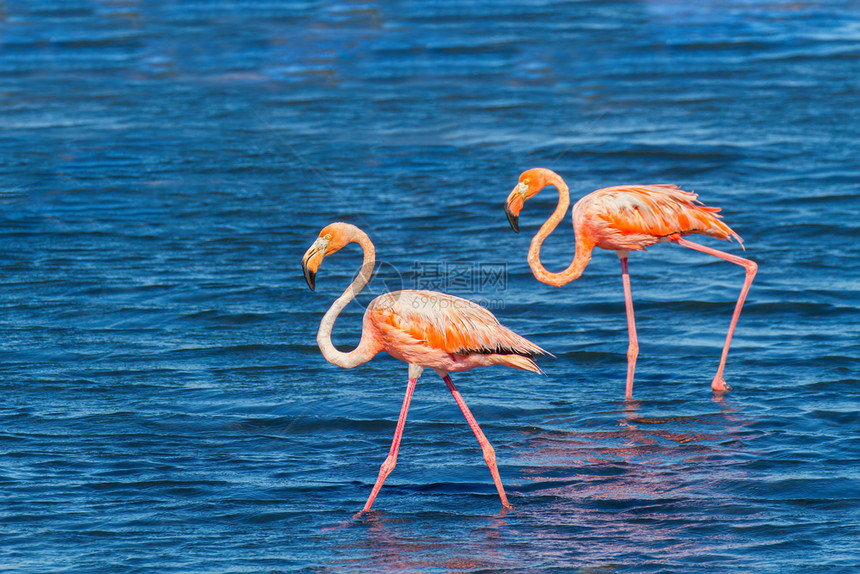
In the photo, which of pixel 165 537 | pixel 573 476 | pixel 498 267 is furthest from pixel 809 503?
pixel 498 267

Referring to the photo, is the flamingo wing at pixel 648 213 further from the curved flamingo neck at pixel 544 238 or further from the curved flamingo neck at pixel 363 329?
the curved flamingo neck at pixel 363 329

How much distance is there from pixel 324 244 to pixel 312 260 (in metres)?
0.16

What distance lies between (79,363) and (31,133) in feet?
28.0

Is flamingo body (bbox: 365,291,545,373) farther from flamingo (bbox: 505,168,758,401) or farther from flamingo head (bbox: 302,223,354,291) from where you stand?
flamingo (bbox: 505,168,758,401)

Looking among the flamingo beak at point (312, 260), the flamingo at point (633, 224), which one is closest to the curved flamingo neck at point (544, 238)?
the flamingo at point (633, 224)

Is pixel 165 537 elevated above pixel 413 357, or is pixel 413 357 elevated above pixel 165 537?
pixel 413 357

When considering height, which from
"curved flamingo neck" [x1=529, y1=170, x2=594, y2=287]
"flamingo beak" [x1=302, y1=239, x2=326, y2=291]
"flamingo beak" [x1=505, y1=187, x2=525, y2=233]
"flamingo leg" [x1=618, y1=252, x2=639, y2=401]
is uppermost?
"flamingo beak" [x1=302, y1=239, x2=326, y2=291]

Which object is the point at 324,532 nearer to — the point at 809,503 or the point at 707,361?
the point at 809,503

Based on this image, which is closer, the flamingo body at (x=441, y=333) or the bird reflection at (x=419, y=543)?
the bird reflection at (x=419, y=543)

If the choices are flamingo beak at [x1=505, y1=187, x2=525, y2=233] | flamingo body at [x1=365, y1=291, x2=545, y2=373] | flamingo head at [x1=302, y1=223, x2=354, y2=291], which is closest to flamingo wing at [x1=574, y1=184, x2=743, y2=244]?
flamingo beak at [x1=505, y1=187, x2=525, y2=233]

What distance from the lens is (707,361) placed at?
8.23m

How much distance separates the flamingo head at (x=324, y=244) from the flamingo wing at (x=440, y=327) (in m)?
0.42

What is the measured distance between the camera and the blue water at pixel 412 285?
5730 millimetres

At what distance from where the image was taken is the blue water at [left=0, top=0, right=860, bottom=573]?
226 inches
